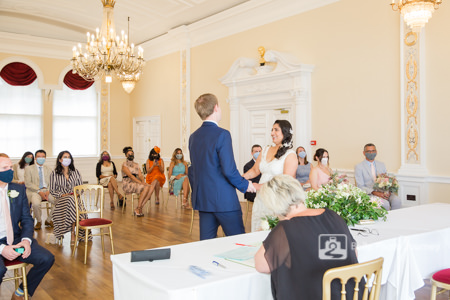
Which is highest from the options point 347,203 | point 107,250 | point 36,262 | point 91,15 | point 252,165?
point 91,15

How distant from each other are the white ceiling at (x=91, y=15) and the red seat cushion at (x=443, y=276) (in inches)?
295

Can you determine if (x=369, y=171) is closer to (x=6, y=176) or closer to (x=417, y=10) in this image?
(x=417, y=10)

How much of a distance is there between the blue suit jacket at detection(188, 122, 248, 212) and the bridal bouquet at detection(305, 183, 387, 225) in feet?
1.89

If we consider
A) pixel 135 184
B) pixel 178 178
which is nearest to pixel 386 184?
pixel 178 178

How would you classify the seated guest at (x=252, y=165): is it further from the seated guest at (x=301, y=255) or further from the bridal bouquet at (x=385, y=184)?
the seated guest at (x=301, y=255)

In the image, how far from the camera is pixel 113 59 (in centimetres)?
704

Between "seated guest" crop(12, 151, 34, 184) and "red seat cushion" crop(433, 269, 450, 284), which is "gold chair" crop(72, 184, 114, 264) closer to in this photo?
"seated guest" crop(12, 151, 34, 184)

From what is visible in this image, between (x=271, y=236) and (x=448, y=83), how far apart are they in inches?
207

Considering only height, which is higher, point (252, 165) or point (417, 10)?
point (417, 10)

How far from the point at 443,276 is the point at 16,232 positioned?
3367 millimetres

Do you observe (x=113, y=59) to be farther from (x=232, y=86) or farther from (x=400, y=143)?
(x=400, y=143)

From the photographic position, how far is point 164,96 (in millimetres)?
12055

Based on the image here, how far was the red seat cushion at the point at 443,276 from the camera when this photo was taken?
9.24 feet

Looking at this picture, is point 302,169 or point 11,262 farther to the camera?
point 302,169
